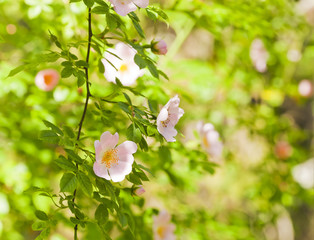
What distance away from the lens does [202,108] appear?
193 centimetres

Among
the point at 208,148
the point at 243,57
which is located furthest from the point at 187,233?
the point at 243,57

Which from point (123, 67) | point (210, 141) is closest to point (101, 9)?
point (123, 67)

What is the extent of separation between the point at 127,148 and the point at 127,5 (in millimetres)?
232

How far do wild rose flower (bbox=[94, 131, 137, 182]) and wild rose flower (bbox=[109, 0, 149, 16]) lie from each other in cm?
21

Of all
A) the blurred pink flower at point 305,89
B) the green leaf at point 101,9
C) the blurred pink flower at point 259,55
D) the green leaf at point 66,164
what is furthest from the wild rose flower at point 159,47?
the blurred pink flower at point 305,89

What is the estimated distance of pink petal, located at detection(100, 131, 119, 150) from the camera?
68 cm

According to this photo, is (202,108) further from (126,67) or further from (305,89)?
(126,67)

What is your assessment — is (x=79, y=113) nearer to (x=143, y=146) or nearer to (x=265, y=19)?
(x=143, y=146)

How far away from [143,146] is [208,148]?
51 cm

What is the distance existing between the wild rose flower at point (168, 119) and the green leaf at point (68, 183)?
0.15 m

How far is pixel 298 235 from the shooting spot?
2717 millimetres

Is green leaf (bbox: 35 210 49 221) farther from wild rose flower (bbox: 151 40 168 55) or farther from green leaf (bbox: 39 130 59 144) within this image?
wild rose flower (bbox: 151 40 168 55)

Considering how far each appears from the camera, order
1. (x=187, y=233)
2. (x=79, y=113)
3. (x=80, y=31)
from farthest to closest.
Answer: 1. (x=187, y=233)
2. (x=80, y=31)
3. (x=79, y=113)

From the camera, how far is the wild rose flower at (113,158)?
636 millimetres
